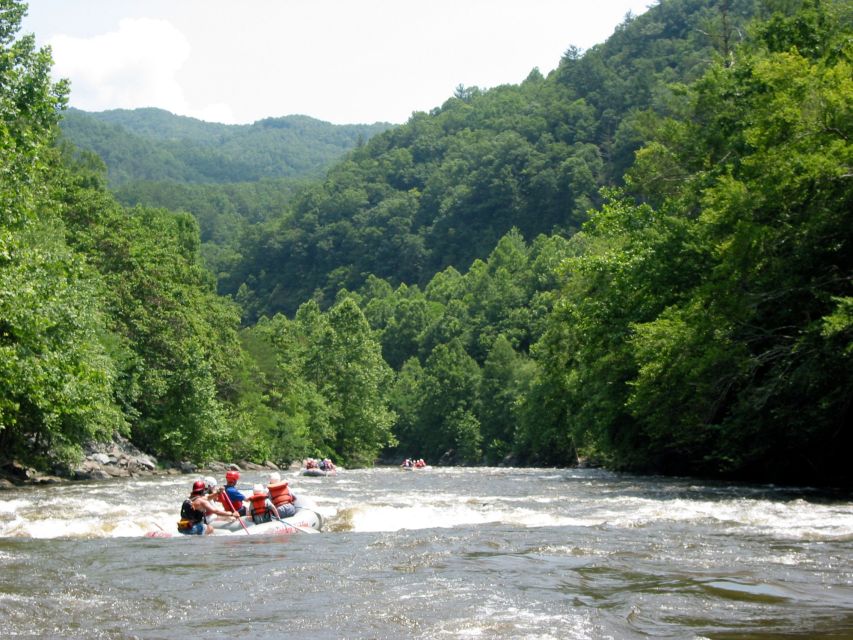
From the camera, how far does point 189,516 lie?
752 inches

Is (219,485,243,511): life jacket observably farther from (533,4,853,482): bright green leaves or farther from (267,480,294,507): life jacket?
Result: (533,4,853,482): bright green leaves

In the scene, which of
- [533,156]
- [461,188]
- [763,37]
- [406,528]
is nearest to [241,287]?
[461,188]

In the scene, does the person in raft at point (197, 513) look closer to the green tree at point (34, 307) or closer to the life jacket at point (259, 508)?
the life jacket at point (259, 508)

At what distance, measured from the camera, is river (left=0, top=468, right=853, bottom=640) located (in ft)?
31.6

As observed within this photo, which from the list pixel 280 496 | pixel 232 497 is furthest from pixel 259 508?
pixel 232 497

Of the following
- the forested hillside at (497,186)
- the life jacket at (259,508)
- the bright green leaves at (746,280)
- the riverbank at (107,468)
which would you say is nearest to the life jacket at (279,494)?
the life jacket at (259,508)

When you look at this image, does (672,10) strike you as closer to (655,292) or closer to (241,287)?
(241,287)

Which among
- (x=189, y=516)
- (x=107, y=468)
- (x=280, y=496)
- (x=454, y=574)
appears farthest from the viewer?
(x=107, y=468)

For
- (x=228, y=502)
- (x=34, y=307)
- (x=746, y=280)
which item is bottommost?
(x=228, y=502)

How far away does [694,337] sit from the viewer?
26.0 metres

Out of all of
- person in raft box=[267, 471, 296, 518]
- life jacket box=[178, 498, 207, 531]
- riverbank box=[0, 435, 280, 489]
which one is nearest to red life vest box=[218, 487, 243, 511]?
person in raft box=[267, 471, 296, 518]

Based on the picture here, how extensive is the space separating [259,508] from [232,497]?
1.14 meters

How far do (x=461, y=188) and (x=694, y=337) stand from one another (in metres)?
144

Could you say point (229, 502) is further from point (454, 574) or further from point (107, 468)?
point (107, 468)
